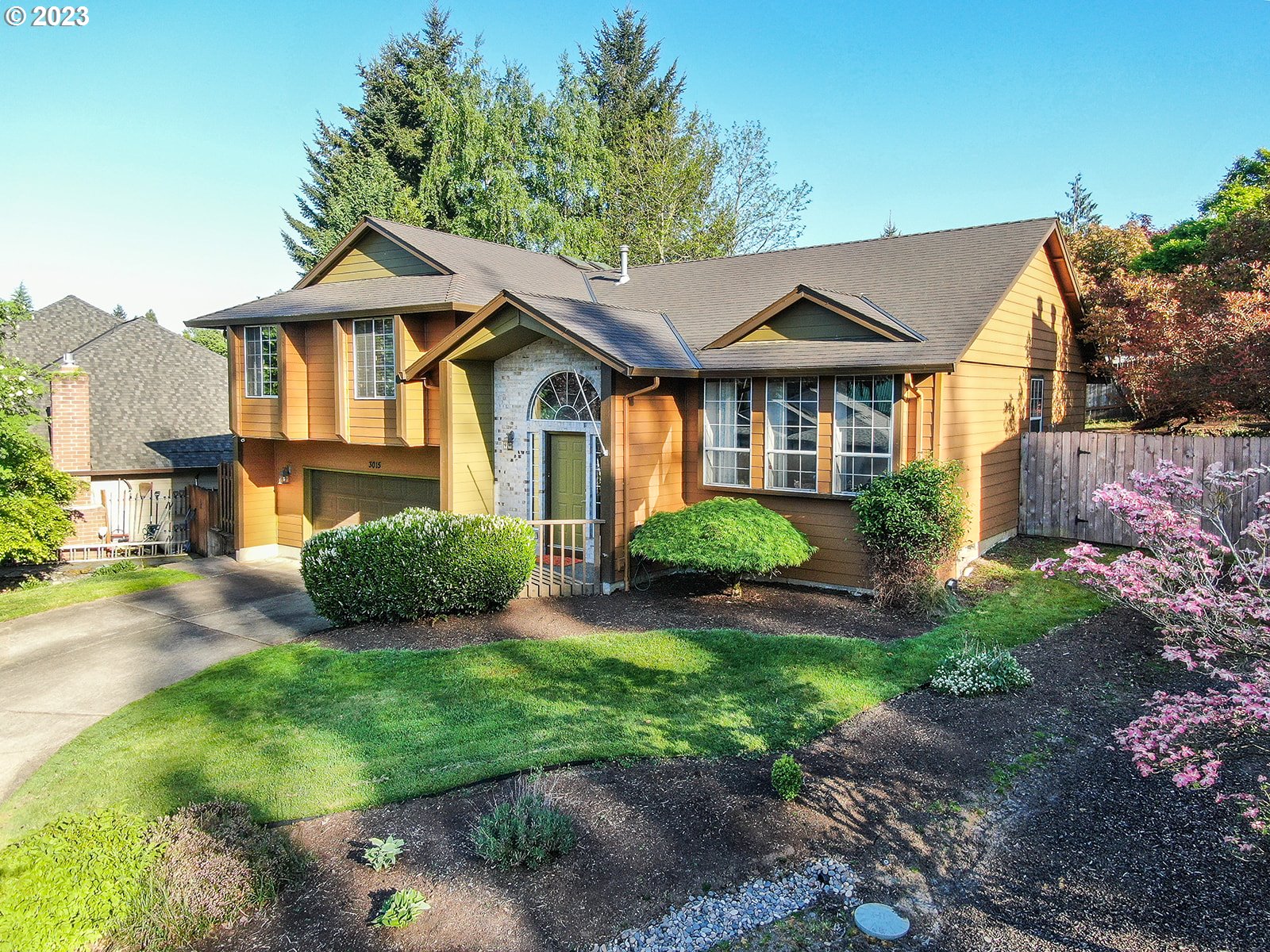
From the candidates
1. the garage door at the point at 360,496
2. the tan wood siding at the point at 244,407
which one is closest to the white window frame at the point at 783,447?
the garage door at the point at 360,496

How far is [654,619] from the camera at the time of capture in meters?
10.8

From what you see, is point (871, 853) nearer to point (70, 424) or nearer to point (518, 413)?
point (518, 413)

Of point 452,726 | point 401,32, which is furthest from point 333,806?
point 401,32

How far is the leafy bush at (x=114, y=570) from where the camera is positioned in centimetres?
1569

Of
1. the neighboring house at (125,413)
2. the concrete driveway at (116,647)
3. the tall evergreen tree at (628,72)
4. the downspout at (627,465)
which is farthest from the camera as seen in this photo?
the tall evergreen tree at (628,72)

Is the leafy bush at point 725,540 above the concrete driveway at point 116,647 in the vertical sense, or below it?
above

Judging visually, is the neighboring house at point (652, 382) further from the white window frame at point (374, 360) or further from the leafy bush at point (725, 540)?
the leafy bush at point (725, 540)

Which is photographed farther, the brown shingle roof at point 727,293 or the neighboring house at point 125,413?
the neighboring house at point 125,413

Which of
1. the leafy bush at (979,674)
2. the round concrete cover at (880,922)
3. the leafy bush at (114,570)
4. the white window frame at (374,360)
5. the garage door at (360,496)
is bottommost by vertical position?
the round concrete cover at (880,922)

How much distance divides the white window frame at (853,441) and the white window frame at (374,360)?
775 cm

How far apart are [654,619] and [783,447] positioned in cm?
352

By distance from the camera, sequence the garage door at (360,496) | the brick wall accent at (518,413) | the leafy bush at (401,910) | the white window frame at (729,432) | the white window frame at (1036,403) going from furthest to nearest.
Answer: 1. the garage door at (360,496)
2. the white window frame at (1036,403)
3. the brick wall accent at (518,413)
4. the white window frame at (729,432)
5. the leafy bush at (401,910)

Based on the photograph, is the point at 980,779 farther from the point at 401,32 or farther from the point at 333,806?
the point at 401,32

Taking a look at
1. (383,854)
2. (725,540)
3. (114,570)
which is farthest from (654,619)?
(114,570)
